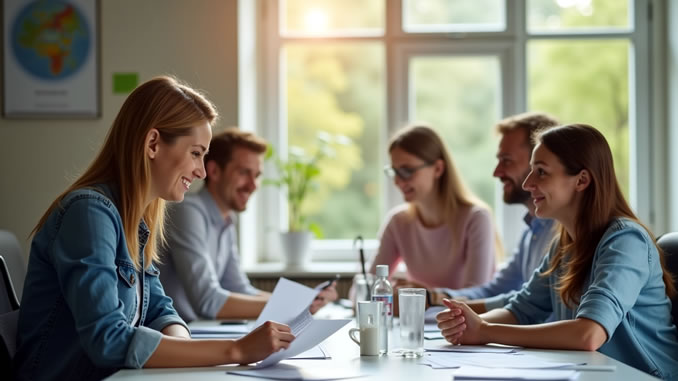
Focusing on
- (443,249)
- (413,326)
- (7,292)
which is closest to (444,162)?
(443,249)

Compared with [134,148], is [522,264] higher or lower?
lower

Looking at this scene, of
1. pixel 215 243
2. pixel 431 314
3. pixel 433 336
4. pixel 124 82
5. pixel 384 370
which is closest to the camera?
pixel 384 370

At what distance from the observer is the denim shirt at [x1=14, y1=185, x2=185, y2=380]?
60.1 inches

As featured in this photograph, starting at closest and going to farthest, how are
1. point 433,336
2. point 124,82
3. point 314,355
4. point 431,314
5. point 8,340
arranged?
1. point 8,340
2. point 314,355
3. point 433,336
4. point 431,314
5. point 124,82

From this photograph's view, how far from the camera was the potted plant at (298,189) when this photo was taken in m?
3.92

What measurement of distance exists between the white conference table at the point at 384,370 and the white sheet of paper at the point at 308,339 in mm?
40

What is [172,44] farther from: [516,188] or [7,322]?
[7,322]

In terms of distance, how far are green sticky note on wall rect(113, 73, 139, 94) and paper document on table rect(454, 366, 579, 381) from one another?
273 centimetres

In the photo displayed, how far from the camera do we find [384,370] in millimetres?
1593

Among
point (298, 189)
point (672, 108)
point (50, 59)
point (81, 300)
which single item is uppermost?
point (50, 59)

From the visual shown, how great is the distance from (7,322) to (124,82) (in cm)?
224

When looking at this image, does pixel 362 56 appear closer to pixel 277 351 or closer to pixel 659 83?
pixel 659 83

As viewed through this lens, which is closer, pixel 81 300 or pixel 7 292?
pixel 81 300

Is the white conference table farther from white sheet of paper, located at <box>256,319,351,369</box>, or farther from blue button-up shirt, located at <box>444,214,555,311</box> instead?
blue button-up shirt, located at <box>444,214,555,311</box>
